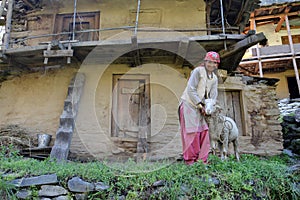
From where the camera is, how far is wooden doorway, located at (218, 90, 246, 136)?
22.1 ft

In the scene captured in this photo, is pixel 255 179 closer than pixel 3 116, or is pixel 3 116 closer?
pixel 255 179

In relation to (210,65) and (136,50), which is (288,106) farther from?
(210,65)

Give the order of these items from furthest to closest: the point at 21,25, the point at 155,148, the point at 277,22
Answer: the point at 277,22 < the point at 21,25 < the point at 155,148

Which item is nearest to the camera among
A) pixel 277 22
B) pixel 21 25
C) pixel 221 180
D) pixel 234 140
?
pixel 221 180

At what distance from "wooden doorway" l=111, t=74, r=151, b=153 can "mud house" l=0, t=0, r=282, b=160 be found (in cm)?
3

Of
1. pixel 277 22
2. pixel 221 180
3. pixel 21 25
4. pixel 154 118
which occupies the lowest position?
pixel 221 180

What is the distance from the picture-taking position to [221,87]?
6.80 metres

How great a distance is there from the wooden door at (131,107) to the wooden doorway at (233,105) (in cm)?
210

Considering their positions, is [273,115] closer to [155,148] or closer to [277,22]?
[155,148]

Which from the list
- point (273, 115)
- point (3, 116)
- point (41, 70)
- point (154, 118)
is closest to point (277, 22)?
point (273, 115)

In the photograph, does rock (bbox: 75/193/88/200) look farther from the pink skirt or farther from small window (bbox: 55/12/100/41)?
small window (bbox: 55/12/100/41)

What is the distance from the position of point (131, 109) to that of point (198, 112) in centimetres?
293

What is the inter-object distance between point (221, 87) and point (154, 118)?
6.90 ft

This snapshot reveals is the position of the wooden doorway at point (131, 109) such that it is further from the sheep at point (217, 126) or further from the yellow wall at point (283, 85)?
the yellow wall at point (283, 85)
